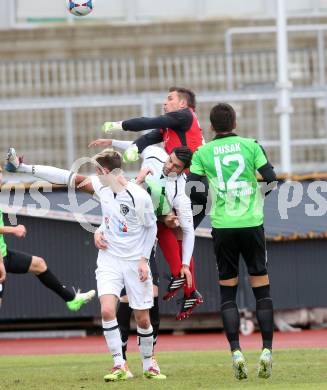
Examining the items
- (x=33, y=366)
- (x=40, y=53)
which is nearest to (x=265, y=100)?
(x=40, y=53)

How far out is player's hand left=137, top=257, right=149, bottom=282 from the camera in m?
11.7

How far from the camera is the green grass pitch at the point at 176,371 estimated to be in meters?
11.3

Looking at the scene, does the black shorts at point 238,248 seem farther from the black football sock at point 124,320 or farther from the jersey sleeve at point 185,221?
the black football sock at point 124,320

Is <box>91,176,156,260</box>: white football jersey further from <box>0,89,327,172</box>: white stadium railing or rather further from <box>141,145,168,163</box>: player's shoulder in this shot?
<box>0,89,327,172</box>: white stadium railing

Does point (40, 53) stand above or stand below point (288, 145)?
above

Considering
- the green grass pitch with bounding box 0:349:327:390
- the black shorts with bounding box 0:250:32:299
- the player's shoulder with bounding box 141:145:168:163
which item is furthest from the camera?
the black shorts with bounding box 0:250:32:299

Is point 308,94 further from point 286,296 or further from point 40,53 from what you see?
point 40,53

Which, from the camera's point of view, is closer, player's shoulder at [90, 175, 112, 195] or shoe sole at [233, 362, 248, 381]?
shoe sole at [233, 362, 248, 381]

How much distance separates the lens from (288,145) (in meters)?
21.3

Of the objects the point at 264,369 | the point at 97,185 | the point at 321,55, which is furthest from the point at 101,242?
the point at 321,55

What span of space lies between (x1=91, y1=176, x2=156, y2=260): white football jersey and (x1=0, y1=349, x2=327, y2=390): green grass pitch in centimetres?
117

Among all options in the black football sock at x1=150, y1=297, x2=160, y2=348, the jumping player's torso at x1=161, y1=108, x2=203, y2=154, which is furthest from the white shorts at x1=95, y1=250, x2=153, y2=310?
the jumping player's torso at x1=161, y1=108, x2=203, y2=154

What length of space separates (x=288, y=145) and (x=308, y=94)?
1.46 meters

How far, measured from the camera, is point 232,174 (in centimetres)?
1166
